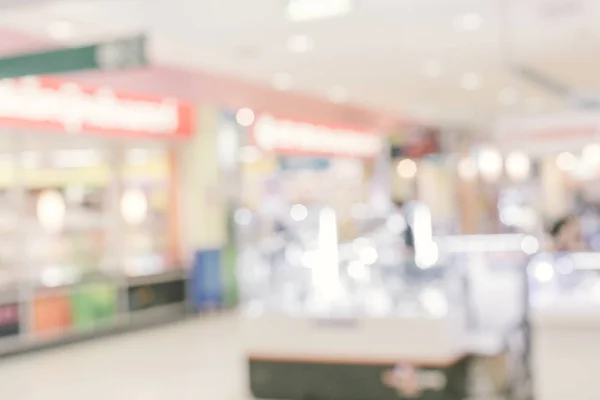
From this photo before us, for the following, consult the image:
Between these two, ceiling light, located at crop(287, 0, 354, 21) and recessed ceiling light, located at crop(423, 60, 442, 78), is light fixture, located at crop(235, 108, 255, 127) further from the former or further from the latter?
ceiling light, located at crop(287, 0, 354, 21)

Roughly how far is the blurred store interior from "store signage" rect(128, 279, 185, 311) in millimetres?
30

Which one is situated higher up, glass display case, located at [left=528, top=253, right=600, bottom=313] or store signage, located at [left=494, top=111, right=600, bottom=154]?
store signage, located at [left=494, top=111, right=600, bottom=154]

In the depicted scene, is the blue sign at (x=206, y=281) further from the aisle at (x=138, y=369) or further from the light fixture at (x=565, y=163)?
the light fixture at (x=565, y=163)

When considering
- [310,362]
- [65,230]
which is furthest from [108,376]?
[65,230]

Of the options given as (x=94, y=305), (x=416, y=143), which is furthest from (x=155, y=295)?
(x=416, y=143)

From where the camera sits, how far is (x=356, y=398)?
6523 mm

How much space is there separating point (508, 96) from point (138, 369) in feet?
32.8

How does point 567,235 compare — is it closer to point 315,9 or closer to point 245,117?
point 315,9

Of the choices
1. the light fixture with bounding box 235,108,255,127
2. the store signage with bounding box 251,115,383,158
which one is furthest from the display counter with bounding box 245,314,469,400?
the store signage with bounding box 251,115,383,158

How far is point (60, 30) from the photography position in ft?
29.1

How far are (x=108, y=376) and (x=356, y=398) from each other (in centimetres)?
263

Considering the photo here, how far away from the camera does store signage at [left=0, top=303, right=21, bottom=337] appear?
925 cm

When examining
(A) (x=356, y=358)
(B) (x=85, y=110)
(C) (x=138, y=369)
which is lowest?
(C) (x=138, y=369)

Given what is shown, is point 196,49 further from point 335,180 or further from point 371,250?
point 335,180
